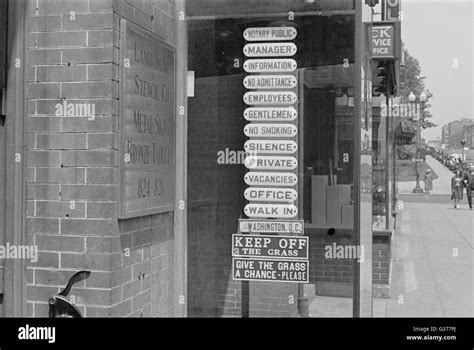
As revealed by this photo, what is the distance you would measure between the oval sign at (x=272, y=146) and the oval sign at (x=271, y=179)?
0.15m

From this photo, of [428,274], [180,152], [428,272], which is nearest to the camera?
[180,152]

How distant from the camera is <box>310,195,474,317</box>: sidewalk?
7289 millimetres

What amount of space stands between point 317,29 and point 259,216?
1.36m

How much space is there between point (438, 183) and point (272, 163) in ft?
114

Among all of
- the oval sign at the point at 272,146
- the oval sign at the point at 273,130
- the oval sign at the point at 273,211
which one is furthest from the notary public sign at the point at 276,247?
the oval sign at the point at 273,130

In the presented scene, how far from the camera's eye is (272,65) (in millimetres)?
4023

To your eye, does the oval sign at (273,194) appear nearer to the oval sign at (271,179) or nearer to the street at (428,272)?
the oval sign at (271,179)

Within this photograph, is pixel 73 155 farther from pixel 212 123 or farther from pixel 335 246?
pixel 335 246

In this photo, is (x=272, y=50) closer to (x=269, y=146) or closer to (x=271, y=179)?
(x=269, y=146)

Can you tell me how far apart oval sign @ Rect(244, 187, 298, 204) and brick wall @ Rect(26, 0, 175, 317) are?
0.93 meters

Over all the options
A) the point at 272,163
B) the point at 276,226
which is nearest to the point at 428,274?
the point at 276,226

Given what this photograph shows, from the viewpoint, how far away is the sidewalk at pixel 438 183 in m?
32.7

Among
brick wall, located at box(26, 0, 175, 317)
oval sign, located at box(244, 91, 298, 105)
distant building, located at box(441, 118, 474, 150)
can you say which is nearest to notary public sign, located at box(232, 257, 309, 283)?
brick wall, located at box(26, 0, 175, 317)

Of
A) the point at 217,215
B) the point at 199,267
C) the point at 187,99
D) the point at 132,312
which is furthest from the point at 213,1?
the point at 132,312
